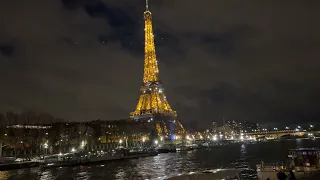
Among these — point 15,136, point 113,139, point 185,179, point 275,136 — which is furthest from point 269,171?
point 275,136

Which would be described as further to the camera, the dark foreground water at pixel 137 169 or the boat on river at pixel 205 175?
the dark foreground water at pixel 137 169

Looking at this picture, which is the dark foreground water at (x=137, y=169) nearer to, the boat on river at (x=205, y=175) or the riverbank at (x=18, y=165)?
the riverbank at (x=18, y=165)

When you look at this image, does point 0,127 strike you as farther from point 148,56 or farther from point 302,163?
point 302,163

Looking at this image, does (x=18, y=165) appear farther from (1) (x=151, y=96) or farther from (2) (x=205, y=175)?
(1) (x=151, y=96)

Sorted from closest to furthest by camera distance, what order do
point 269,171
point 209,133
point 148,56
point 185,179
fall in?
point 185,179
point 269,171
point 148,56
point 209,133

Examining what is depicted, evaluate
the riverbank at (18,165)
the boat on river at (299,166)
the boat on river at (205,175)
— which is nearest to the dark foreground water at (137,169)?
the riverbank at (18,165)

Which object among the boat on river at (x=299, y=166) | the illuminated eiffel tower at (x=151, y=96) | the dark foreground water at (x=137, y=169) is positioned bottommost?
the dark foreground water at (x=137, y=169)

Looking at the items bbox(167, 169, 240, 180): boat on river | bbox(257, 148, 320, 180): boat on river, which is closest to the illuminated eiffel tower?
bbox(257, 148, 320, 180): boat on river

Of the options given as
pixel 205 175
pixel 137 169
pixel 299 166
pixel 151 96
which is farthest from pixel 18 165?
pixel 151 96
